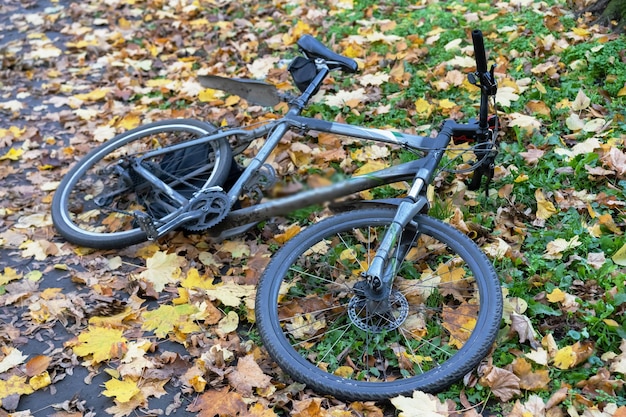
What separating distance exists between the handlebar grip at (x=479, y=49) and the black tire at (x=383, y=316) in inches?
33.3

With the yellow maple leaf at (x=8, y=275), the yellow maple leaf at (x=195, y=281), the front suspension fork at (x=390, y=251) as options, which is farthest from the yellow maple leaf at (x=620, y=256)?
the yellow maple leaf at (x=8, y=275)

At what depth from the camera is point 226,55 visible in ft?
19.6

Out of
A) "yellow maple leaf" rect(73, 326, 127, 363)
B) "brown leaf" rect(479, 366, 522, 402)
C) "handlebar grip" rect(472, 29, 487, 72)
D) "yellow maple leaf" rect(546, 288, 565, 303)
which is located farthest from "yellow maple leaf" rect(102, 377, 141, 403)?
"handlebar grip" rect(472, 29, 487, 72)

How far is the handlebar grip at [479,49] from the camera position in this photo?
304 cm

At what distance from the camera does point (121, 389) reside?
117 inches

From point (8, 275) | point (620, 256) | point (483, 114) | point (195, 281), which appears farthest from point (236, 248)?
point (620, 256)

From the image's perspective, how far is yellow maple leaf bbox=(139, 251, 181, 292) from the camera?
3.69 meters

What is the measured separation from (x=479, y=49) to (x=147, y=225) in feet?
6.93

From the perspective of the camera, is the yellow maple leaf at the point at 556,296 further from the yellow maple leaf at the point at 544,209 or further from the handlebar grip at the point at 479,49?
the handlebar grip at the point at 479,49

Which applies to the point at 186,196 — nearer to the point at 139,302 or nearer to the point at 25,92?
the point at 139,302

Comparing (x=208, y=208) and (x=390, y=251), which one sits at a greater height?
(x=390, y=251)

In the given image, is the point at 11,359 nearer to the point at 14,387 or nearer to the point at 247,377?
the point at 14,387

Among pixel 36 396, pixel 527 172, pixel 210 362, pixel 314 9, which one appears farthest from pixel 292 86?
pixel 36 396

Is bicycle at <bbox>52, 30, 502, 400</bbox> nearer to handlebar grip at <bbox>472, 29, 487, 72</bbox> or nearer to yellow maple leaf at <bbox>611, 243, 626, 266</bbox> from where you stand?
handlebar grip at <bbox>472, 29, 487, 72</bbox>
